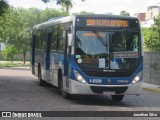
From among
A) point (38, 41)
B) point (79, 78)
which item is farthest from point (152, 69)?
point (79, 78)

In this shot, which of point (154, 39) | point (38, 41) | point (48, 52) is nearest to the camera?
point (48, 52)

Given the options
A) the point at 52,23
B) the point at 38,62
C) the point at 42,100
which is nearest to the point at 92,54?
the point at 42,100

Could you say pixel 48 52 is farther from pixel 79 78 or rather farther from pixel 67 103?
pixel 79 78

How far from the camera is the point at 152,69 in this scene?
27094mm

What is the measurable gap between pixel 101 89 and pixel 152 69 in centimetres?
1190

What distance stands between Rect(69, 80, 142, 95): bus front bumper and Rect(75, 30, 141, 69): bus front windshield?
0.61 meters

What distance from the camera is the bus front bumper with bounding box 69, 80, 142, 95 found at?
51.1 feet

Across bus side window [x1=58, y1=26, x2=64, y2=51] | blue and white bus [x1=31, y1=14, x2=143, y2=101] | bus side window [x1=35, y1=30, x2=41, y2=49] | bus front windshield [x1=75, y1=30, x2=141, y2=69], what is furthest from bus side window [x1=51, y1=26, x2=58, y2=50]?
bus side window [x1=35, y1=30, x2=41, y2=49]

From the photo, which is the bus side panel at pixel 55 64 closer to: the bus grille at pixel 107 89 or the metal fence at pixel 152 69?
the bus grille at pixel 107 89

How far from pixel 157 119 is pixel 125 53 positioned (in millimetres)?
3846

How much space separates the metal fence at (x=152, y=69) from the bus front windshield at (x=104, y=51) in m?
9.35


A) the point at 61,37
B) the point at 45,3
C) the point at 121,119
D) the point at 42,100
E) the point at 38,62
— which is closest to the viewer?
the point at 121,119

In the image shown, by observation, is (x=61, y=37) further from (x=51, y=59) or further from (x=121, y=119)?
(x=121, y=119)

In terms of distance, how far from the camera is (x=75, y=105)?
50.9 feet
